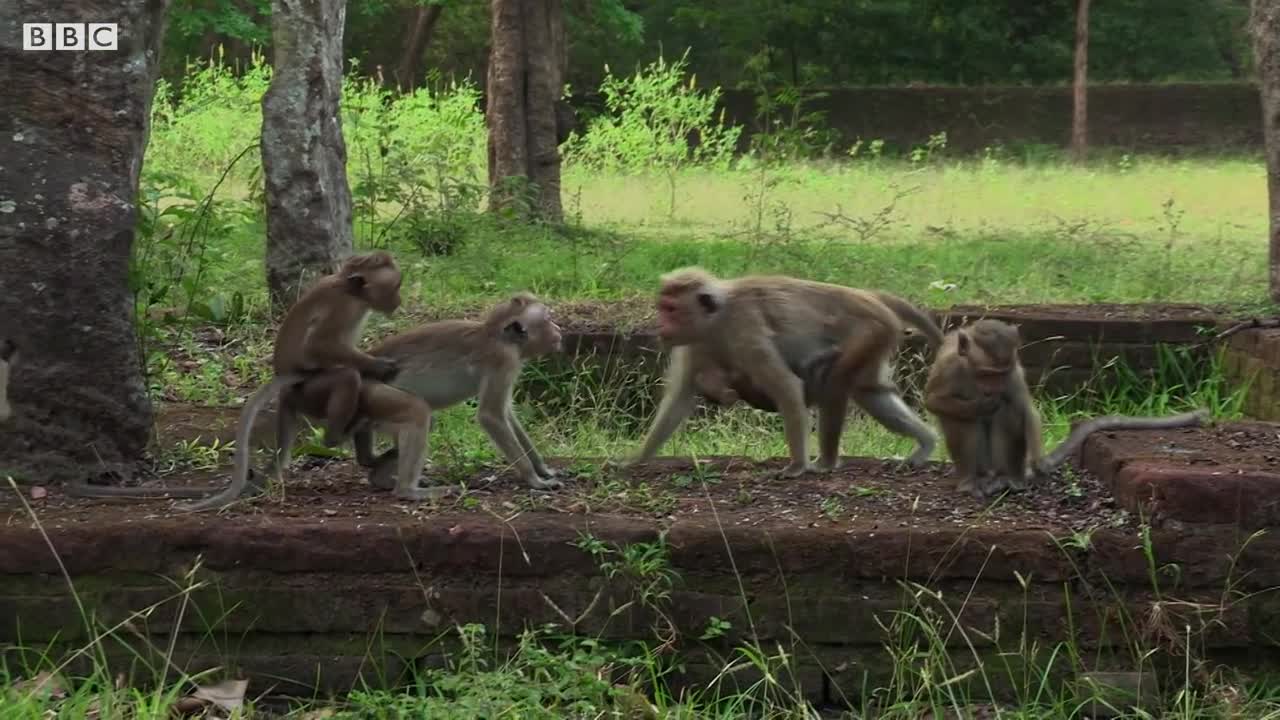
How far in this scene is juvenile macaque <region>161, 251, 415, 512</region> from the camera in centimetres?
528

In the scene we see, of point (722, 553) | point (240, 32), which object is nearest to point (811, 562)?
point (722, 553)

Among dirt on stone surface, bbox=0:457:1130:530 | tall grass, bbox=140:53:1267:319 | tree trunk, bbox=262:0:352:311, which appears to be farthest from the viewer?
tall grass, bbox=140:53:1267:319

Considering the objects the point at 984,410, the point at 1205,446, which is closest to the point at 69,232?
the point at 984,410

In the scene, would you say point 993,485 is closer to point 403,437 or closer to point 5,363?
point 403,437

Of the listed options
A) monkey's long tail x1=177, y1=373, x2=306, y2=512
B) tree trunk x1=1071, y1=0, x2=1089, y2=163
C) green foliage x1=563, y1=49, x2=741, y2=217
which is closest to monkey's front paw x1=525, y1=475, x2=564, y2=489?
monkey's long tail x1=177, y1=373, x2=306, y2=512

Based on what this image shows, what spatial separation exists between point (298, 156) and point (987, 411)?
5520mm

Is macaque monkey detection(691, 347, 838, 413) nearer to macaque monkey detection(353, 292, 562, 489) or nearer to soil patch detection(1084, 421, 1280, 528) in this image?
macaque monkey detection(353, 292, 562, 489)

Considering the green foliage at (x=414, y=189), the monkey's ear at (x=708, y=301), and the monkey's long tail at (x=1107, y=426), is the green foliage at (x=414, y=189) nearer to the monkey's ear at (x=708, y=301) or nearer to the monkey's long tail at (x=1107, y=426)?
the monkey's ear at (x=708, y=301)

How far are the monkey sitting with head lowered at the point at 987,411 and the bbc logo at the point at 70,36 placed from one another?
10.0ft

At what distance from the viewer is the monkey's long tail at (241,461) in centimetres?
489

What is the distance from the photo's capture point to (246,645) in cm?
452

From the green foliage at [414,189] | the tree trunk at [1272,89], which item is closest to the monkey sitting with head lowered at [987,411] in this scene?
the tree trunk at [1272,89]

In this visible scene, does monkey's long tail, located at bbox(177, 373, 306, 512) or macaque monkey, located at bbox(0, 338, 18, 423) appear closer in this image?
monkey's long tail, located at bbox(177, 373, 306, 512)

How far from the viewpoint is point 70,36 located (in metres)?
5.06
